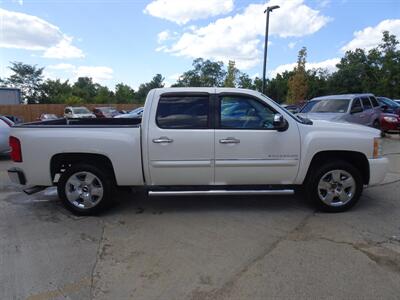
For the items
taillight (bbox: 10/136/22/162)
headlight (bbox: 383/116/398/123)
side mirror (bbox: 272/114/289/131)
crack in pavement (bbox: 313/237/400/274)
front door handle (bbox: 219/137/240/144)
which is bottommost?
crack in pavement (bbox: 313/237/400/274)

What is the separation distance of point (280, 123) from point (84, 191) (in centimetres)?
299

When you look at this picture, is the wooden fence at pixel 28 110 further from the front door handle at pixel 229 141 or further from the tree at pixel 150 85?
the tree at pixel 150 85

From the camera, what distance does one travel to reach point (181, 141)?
5.03 m

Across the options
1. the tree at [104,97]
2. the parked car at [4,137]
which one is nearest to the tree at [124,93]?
the tree at [104,97]

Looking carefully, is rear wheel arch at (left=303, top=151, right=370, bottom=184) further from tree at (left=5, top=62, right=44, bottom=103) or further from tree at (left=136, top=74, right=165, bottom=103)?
tree at (left=136, top=74, right=165, bottom=103)

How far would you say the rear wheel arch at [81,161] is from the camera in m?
5.17

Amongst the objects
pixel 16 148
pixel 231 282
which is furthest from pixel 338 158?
pixel 16 148

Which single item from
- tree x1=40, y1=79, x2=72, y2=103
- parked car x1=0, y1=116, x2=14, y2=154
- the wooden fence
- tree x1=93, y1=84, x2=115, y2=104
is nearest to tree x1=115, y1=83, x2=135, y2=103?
tree x1=93, y1=84, x2=115, y2=104

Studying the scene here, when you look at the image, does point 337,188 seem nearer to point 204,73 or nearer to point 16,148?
point 16,148

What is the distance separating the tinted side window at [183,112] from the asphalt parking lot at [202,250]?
1.33 m

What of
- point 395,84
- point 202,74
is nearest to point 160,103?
point 395,84

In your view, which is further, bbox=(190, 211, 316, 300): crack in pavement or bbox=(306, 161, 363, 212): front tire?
bbox=(306, 161, 363, 212): front tire

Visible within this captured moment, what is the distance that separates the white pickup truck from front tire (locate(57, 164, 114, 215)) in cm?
1

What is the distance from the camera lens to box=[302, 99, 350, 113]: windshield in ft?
39.3
